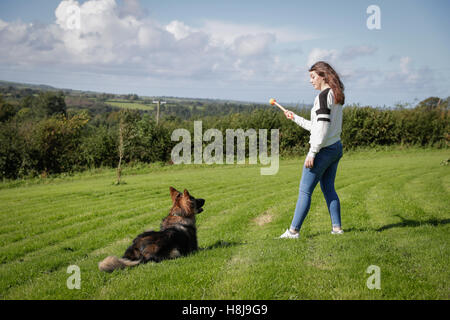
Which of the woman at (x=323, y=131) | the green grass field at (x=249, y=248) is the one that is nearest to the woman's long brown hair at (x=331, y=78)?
the woman at (x=323, y=131)

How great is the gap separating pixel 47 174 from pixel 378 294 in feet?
89.1

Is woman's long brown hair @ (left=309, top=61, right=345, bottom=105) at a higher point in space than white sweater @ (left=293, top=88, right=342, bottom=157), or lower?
higher

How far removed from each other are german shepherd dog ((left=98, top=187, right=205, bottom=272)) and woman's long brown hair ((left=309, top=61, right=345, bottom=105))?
9.62 feet

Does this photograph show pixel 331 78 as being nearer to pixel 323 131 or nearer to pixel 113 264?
pixel 323 131

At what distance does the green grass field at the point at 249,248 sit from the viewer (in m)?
3.38

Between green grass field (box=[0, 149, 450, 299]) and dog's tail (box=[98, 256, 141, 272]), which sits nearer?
green grass field (box=[0, 149, 450, 299])

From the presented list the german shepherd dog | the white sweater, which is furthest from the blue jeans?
the german shepherd dog

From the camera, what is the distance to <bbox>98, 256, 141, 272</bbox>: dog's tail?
4.21 m

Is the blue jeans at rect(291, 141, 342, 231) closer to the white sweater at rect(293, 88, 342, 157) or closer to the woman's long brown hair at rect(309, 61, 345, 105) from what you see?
the white sweater at rect(293, 88, 342, 157)

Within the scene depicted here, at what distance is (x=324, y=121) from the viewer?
4.69 metres

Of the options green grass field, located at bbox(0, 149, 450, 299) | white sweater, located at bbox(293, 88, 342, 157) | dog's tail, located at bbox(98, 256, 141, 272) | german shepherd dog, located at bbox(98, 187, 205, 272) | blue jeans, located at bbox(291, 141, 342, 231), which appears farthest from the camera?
blue jeans, located at bbox(291, 141, 342, 231)

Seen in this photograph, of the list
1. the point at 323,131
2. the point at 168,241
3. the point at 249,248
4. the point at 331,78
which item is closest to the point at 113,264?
the point at 168,241

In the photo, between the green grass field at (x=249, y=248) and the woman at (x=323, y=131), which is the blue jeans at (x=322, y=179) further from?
the green grass field at (x=249, y=248)
